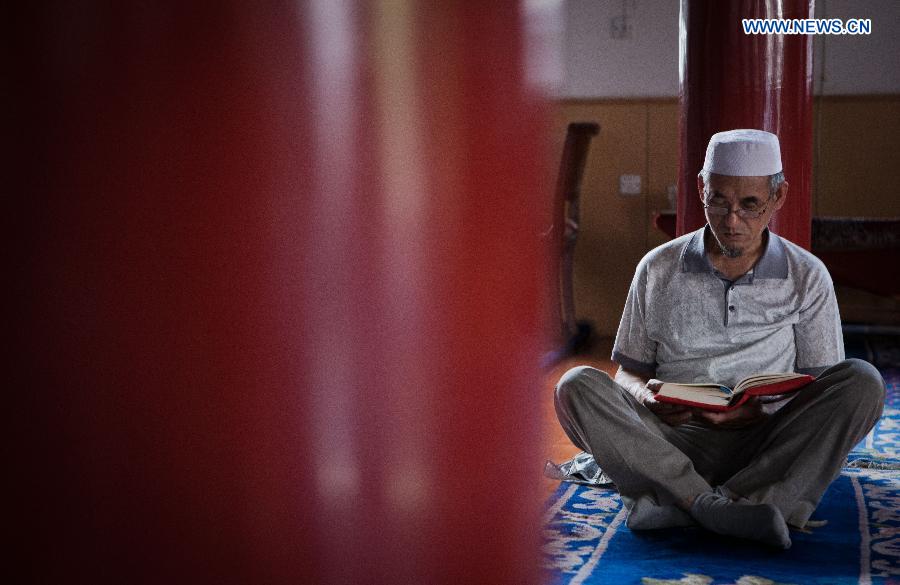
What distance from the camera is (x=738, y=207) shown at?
2160mm

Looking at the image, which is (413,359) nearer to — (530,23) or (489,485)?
(489,485)

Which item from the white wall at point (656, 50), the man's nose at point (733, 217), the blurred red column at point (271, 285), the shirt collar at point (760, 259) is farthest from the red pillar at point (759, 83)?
the white wall at point (656, 50)

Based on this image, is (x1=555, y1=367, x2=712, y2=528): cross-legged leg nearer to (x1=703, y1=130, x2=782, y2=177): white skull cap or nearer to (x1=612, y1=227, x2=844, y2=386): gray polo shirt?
(x1=612, y1=227, x2=844, y2=386): gray polo shirt

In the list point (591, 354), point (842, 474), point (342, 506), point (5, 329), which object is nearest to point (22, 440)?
point (5, 329)

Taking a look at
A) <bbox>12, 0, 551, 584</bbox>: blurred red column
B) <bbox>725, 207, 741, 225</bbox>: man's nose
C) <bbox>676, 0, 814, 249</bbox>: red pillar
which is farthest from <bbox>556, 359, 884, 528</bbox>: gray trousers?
<bbox>12, 0, 551, 584</bbox>: blurred red column

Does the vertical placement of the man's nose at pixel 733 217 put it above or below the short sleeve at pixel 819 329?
above

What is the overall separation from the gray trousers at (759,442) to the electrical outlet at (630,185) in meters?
4.27

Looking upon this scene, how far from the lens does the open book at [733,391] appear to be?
1.90m

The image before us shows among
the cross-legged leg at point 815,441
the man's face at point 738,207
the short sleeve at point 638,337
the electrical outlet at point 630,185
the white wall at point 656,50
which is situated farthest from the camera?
the electrical outlet at point 630,185

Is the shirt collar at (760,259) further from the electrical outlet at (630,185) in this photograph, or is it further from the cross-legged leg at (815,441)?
the electrical outlet at (630,185)

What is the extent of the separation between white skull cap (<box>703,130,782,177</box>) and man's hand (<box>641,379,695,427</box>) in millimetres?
494

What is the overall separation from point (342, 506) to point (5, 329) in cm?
19

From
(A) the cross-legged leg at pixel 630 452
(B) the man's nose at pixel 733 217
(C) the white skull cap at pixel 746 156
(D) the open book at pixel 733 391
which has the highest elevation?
(C) the white skull cap at pixel 746 156

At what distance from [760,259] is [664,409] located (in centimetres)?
41
